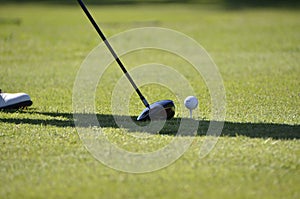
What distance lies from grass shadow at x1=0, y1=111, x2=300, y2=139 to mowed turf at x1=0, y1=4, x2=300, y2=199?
10 millimetres

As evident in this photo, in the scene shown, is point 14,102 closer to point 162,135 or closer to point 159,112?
point 159,112

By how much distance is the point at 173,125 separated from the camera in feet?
21.1

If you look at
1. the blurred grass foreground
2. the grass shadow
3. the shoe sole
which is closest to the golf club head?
the grass shadow

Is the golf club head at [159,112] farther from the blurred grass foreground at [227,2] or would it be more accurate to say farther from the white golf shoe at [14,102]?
the blurred grass foreground at [227,2]

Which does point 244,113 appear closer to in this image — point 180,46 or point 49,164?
point 49,164

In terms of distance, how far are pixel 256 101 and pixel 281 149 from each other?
2.75m

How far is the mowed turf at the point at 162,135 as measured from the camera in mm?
4457

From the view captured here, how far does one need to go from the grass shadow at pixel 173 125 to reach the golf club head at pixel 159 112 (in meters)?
0.08

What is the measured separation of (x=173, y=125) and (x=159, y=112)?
24 cm

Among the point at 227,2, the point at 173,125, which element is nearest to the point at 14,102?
the point at 173,125

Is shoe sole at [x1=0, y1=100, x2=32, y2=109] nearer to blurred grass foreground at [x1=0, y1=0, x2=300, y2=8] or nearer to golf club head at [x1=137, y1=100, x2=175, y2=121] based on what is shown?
golf club head at [x1=137, y1=100, x2=175, y2=121]

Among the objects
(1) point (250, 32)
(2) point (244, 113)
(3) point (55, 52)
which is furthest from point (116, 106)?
(1) point (250, 32)

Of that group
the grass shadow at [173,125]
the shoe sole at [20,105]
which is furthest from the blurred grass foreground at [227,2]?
the grass shadow at [173,125]

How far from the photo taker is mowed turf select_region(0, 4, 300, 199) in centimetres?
446
